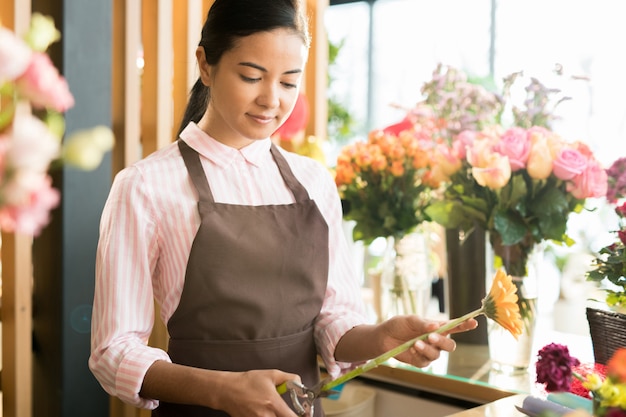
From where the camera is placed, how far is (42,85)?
1.54 feet

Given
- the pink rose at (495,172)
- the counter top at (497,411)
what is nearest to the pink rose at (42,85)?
the counter top at (497,411)

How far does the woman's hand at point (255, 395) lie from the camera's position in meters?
1.24

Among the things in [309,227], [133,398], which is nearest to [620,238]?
[309,227]

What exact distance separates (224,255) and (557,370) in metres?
0.68

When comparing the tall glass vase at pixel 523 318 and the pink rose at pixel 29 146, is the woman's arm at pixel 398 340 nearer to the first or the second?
the tall glass vase at pixel 523 318

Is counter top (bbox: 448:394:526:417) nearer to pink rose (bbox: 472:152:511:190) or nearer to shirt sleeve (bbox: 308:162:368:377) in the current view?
shirt sleeve (bbox: 308:162:368:377)

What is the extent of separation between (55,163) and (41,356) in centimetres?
161

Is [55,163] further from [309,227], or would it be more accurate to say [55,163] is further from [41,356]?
[41,356]

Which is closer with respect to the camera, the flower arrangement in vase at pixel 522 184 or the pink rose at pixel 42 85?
the pink rose at pixel 42 85

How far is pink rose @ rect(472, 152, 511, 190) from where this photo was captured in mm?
1936

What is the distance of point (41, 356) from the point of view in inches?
77.8

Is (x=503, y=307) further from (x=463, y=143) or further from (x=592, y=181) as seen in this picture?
(x=463, y=143)

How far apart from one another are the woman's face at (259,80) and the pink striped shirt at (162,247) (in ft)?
0.46

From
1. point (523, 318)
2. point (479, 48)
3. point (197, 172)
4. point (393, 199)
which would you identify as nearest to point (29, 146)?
point (197, 172)
